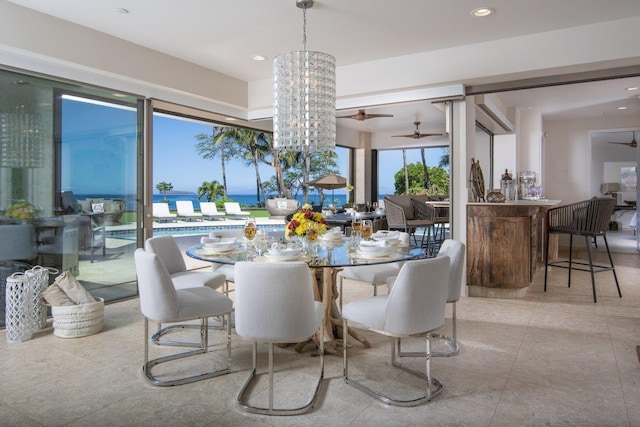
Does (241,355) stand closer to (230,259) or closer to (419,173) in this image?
(230,259)

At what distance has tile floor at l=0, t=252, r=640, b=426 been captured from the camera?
7.09 ft

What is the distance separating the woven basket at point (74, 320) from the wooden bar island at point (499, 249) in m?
3.66

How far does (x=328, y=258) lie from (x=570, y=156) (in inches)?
305

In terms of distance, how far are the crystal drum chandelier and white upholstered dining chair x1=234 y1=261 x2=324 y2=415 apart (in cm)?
166

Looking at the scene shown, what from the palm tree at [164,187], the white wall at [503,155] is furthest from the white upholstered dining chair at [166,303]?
the palm tree at [164,187]


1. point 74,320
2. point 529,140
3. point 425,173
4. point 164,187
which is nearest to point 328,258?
point 74,320

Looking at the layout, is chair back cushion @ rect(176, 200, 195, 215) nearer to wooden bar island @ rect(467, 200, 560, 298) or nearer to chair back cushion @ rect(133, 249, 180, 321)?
wooden bar island @ rect(467, 200, 560, 298)

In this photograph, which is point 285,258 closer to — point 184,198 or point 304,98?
point 304,98

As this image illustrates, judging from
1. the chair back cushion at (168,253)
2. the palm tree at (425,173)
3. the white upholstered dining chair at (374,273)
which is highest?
the palm tree at (425,173)

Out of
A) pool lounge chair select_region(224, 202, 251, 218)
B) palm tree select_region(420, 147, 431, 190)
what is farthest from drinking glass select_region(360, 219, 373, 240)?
palm tree select_region(420, 147, 431, 190)

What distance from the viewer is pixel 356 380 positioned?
2617mm

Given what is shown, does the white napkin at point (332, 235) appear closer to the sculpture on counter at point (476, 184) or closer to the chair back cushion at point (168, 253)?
the chair back cushion at point (168, 253)

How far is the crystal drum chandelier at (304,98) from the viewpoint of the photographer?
3.46 m

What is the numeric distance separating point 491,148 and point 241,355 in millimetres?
6349
